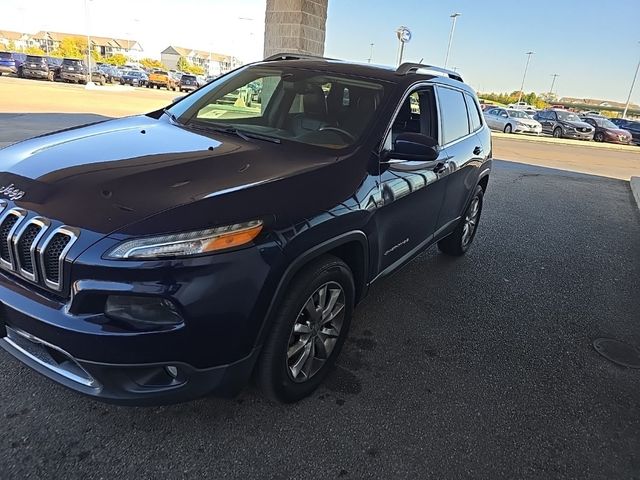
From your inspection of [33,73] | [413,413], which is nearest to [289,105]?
[413,413]

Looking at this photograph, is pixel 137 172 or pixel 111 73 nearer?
pixel 137 172

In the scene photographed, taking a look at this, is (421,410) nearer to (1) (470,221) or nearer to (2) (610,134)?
(1) (470,221)

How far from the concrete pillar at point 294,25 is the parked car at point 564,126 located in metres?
18.5

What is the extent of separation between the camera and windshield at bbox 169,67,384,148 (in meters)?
3.06

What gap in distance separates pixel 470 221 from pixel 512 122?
22.5m

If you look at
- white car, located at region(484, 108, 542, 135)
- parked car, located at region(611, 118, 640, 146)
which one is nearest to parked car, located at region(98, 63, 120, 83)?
white car, located at region(484, 108, 542, 135)

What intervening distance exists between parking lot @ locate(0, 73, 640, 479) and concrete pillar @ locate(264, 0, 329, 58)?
8636 mm

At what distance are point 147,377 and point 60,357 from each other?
0.38 metres

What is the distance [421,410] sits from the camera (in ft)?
8.68

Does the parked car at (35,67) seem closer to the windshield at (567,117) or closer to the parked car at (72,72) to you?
the parked car at (72,72)

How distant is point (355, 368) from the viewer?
117 inches

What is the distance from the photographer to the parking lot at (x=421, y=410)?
2.20 m

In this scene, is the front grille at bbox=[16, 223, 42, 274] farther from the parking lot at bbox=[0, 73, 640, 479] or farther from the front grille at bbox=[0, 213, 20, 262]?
the parking lot at bbox=[0, 73, 640, 479]

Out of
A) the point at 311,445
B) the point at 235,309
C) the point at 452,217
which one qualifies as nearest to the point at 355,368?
the point at 311,445
